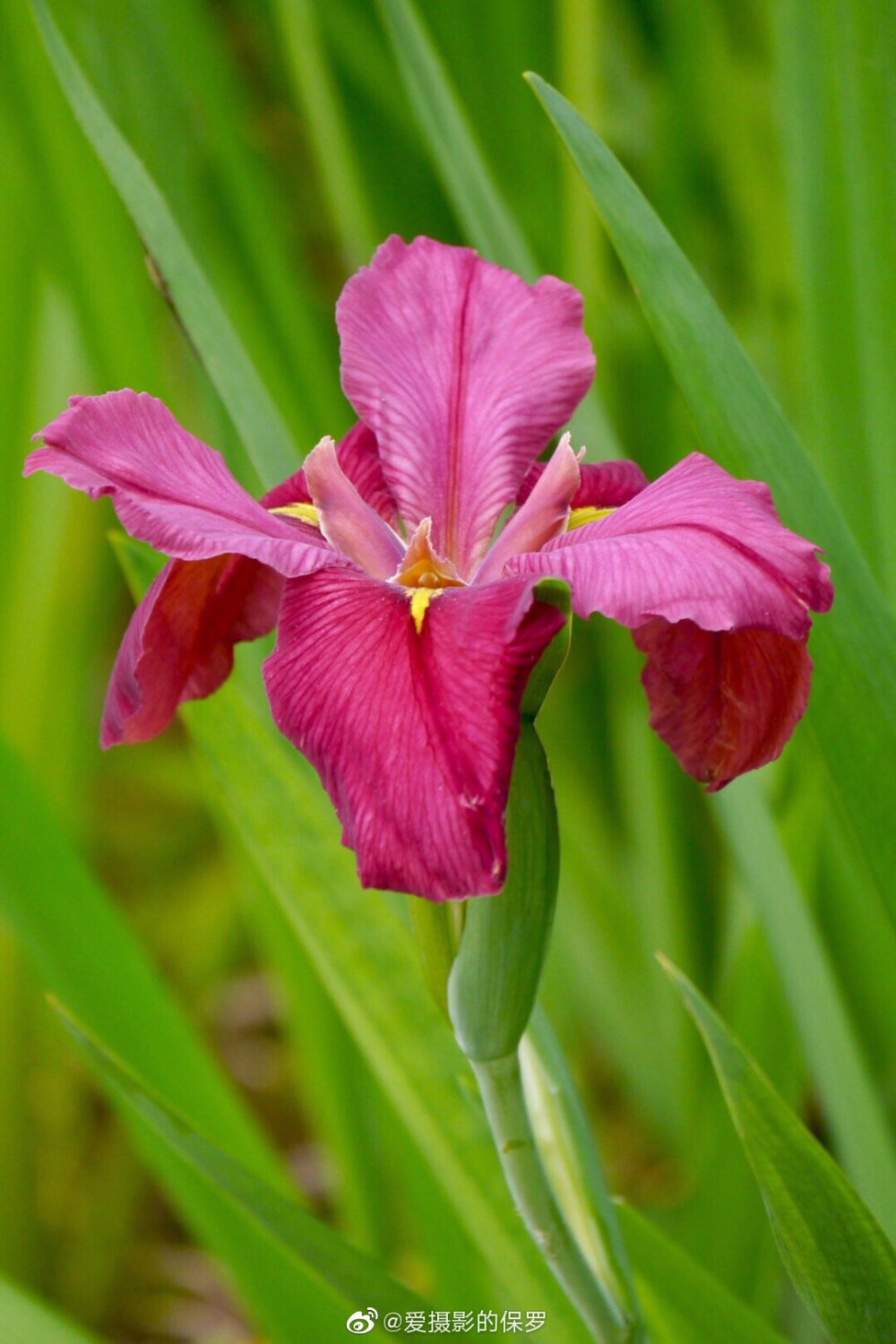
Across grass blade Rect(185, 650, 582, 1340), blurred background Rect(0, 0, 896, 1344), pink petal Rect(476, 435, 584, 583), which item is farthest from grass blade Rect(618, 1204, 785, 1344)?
pink petal Rect(476, 435, 584, 583)

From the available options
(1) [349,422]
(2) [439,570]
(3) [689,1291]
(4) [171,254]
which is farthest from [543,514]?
(1) [349,422]

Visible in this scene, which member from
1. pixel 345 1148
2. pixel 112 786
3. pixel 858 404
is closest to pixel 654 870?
pixel 345 1148

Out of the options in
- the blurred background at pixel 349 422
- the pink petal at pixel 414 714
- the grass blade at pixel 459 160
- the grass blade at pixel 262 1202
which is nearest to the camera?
the pink petal at pixel 414 714

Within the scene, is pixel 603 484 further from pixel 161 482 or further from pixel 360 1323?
Answer: pixel 360 1323

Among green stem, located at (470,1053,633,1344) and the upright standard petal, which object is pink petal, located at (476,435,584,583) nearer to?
the upright standard petal

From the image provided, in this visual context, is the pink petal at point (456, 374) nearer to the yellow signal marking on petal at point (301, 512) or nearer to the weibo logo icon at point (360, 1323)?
the yellow signal marking on petal at point (301, 512)

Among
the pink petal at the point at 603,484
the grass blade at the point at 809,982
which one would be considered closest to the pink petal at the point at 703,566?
the pink petal at the point at 603,484

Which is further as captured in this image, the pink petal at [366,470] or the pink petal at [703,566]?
the pink petal at [366,470]
